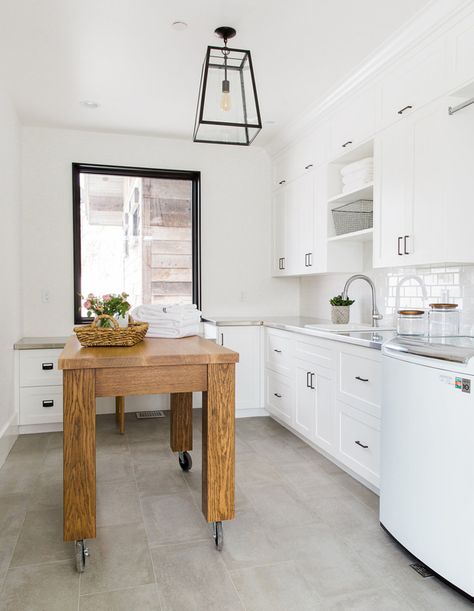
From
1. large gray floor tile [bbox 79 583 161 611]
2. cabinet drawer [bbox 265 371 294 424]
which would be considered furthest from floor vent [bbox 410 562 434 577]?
cabinet drawer [bbox 265 371 294 424]

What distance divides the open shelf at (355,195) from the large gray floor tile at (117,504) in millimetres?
2331

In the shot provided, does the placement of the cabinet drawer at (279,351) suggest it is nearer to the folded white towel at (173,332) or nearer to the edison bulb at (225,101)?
the folded white towel at (173,332)

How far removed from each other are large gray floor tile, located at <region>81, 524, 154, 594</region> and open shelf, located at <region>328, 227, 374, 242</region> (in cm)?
223

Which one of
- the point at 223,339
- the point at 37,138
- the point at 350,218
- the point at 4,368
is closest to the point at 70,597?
the point at 4,368

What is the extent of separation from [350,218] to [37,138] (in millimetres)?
2786

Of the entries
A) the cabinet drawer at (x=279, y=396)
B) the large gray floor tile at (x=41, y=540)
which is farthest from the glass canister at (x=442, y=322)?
the large gray floor tile at (x=41, y=540)

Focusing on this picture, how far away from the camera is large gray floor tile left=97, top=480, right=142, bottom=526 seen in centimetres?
244

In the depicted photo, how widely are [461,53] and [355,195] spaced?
126cm

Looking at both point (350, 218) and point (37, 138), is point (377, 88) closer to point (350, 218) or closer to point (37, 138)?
point (350, 218)

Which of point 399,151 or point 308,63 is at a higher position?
point 308,63

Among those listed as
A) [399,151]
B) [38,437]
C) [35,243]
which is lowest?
[38,437]

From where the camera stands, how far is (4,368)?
3516 mm

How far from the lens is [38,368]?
3.96m

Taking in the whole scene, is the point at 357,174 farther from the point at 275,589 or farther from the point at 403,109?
the point at 275,589
